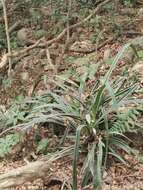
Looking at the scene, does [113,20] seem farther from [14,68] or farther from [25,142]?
[25,142]

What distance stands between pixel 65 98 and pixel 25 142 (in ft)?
1.86

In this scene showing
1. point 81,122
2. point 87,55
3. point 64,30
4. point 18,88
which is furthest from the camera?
point 64,30

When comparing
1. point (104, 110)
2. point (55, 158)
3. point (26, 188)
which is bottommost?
point (26, 188)

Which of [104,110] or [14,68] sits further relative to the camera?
[14,68]

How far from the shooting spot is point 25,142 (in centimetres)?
426

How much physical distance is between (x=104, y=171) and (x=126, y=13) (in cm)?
358

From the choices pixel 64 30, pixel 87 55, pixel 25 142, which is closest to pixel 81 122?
pixel 25 142

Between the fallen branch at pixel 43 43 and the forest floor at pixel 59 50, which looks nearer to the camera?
the forest floor at pixel 59 50

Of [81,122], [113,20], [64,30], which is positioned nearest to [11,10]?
[64,30]

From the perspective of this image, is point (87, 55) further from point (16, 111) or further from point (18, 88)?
point (16, 111)

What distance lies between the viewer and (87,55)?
595cm

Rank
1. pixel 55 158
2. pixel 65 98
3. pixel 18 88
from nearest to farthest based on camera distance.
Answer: pixel 55 158 < pixel 65 98 < pixel 18 88

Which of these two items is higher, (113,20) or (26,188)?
(113,20)

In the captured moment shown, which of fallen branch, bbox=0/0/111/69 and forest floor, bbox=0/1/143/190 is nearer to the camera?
forest floor, bbox=0/1/143/190
